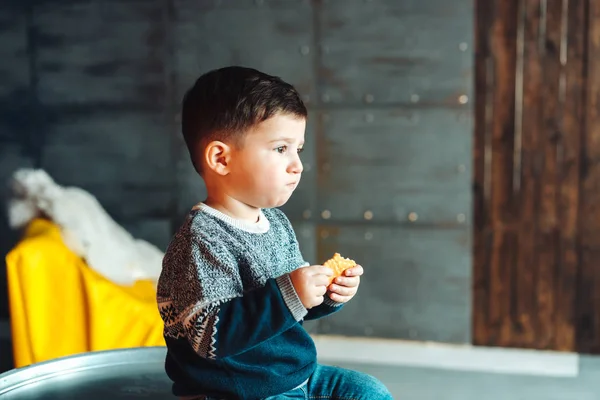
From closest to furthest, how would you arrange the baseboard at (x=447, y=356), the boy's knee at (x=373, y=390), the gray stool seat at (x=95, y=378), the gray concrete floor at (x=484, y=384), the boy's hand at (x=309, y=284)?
the boy's hand at (x=309, y=284) < the boy's knee at (x=373, y=390) < the gray stool seat at (x=95, y=378) < the gray concrete floor at (x=484, y=384) < the baseboard at (x=447, y=356)

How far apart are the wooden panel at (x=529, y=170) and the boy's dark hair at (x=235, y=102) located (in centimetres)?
200

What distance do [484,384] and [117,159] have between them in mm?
1841

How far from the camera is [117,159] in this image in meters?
3.41

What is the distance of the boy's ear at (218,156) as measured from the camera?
1.18 meters

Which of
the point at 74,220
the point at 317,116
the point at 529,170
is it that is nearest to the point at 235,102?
the point at 74,220

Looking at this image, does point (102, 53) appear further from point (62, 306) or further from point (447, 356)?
point (447, 356)

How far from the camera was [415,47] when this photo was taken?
3035 millimetres

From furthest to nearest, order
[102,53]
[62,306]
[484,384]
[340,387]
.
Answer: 1. [102,53]
2. [484,384]
3. [62,306]
4. [340,387]

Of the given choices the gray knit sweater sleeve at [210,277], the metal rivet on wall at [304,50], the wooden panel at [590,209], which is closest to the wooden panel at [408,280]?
the wooden panel at [590,209]

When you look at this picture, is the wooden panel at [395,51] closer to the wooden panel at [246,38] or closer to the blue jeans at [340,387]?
the wooden panel at [246,38]

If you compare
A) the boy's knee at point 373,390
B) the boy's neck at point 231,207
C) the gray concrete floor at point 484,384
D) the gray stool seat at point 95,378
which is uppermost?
the boy's neck at point 231,207

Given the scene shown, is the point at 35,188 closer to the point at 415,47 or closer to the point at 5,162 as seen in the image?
the point at 5,162

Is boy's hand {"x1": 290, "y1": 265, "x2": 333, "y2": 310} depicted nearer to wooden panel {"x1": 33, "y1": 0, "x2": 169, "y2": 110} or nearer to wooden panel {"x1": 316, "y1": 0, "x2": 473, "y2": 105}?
wooden panel {"x1": 316, "y1": 0, "x2": 473, "y2": 105}

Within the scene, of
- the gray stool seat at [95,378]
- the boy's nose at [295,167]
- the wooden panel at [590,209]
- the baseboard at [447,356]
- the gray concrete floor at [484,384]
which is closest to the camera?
the boy's nose at [295,167]
